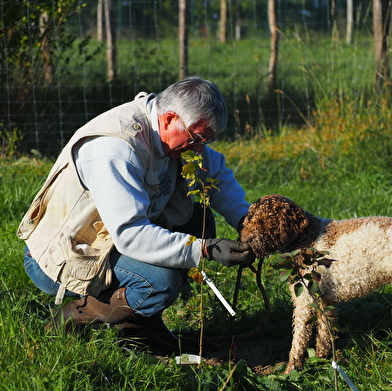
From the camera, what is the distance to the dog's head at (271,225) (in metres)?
2.99

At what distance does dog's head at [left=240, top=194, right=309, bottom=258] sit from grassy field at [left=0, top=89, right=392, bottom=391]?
579mm

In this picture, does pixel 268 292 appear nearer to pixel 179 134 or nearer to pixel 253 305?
pixel 253 305

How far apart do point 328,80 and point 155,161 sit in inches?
167

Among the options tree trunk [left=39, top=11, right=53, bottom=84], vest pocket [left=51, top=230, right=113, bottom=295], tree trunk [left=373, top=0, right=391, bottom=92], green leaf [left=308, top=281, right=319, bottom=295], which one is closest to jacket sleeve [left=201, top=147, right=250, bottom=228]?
vest pocket [left=51, top=230, right=113, bottom=295]

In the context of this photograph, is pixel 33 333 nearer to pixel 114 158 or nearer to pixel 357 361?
pixel 114 158

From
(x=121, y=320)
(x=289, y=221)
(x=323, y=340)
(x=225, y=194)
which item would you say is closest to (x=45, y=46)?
(x=225, y=194)

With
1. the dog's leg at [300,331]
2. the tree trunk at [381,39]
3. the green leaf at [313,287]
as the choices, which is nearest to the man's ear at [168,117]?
the green leaf at [313,287]

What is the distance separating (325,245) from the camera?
316 cm

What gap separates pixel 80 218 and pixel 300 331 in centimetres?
136

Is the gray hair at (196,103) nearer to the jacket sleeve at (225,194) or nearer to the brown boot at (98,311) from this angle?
the jacket sleeve at (225,194)

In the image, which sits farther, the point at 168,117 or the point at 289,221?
the point at 289,221

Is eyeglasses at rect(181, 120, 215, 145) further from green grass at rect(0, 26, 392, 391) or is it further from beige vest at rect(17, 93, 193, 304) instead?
green grass at rect(0, 26, 392, 391)

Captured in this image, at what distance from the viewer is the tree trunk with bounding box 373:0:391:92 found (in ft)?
21.8

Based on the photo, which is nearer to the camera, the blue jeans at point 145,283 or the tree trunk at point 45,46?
the blue jeans at point 145,283
